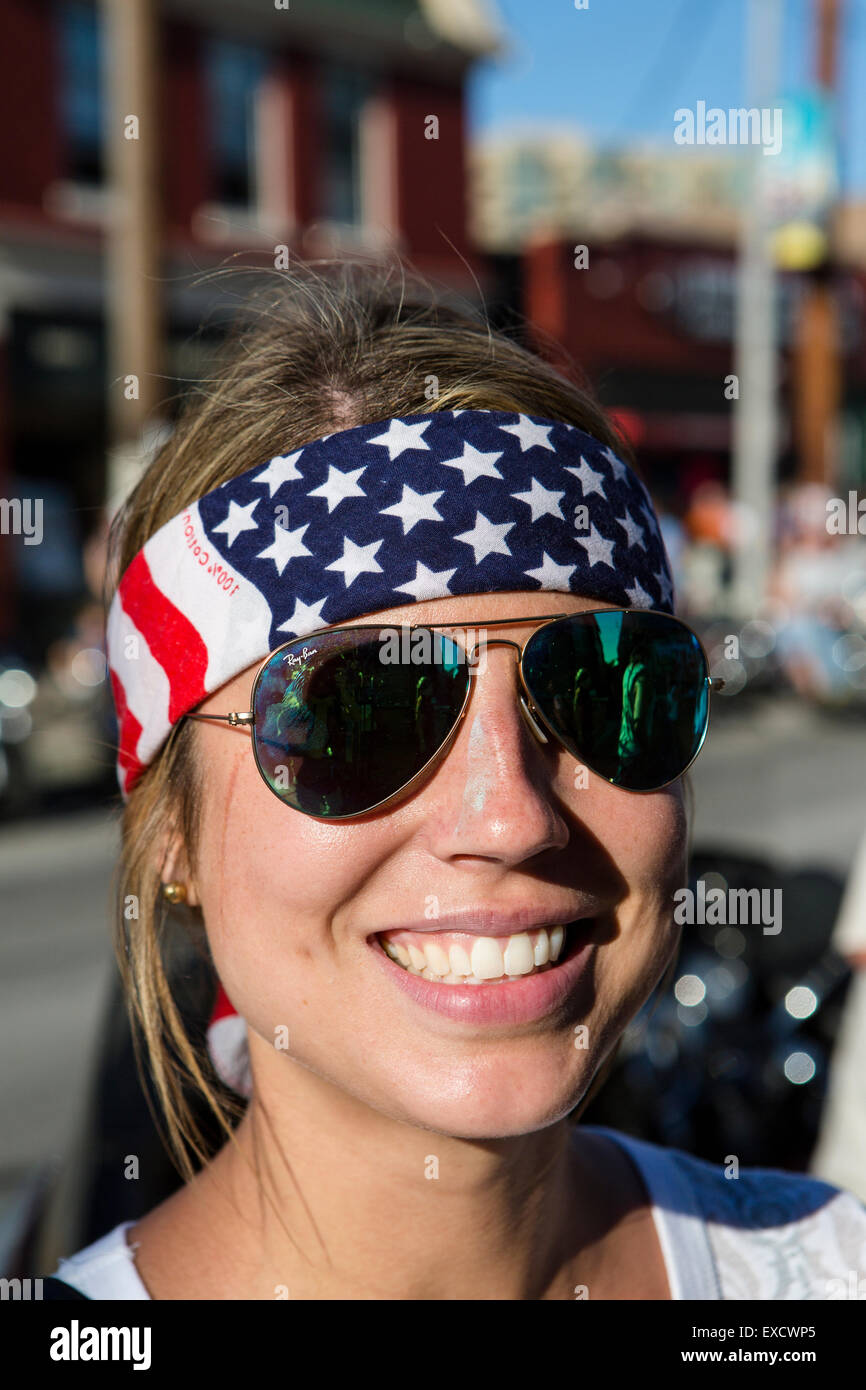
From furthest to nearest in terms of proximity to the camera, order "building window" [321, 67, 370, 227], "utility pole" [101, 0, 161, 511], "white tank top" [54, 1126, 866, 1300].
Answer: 1. "building window" [321, 67, 370, 227]
2. "utility pole" [101, 0, 161, 511]
3. "white tank top" [54, 1126, 866, 1300]

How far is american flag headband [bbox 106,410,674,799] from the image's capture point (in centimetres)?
124

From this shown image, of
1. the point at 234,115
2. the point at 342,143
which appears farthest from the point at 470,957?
the point at 342,143

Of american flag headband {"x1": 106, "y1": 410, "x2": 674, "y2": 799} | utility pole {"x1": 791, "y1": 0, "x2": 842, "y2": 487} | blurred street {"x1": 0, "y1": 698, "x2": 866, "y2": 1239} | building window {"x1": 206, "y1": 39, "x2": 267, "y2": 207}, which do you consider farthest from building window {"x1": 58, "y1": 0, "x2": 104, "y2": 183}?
american flag headband {"x1": 106, "y1": 410, "x2": 674, "y2": 799}

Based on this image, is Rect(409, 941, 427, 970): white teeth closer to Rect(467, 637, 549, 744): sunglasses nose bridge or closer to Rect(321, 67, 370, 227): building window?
Rect(467, 637, 549, 744): sunglasses nose bridge

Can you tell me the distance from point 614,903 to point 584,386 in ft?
2.34

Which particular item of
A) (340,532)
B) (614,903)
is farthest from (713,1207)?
(340,532)

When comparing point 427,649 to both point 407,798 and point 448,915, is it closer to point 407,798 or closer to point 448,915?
point 407,798

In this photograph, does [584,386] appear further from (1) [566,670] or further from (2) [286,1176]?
(2) [286,1176]

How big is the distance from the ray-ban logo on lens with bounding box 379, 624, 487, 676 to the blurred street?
67 cm

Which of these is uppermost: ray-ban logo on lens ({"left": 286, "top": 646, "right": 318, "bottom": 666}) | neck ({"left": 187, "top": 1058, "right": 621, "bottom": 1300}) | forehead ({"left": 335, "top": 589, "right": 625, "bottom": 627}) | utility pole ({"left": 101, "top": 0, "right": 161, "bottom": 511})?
utility pole ({"left": 101, "top": 0, "right": 161, "bottom": 511})

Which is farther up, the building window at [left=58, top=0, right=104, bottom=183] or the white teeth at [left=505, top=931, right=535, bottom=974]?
the building window at [left=58, top=0, right=104, bottom=183]

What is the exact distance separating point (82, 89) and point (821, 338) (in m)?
9.15

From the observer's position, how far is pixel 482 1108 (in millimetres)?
1184

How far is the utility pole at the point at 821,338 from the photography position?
15.6 metres
